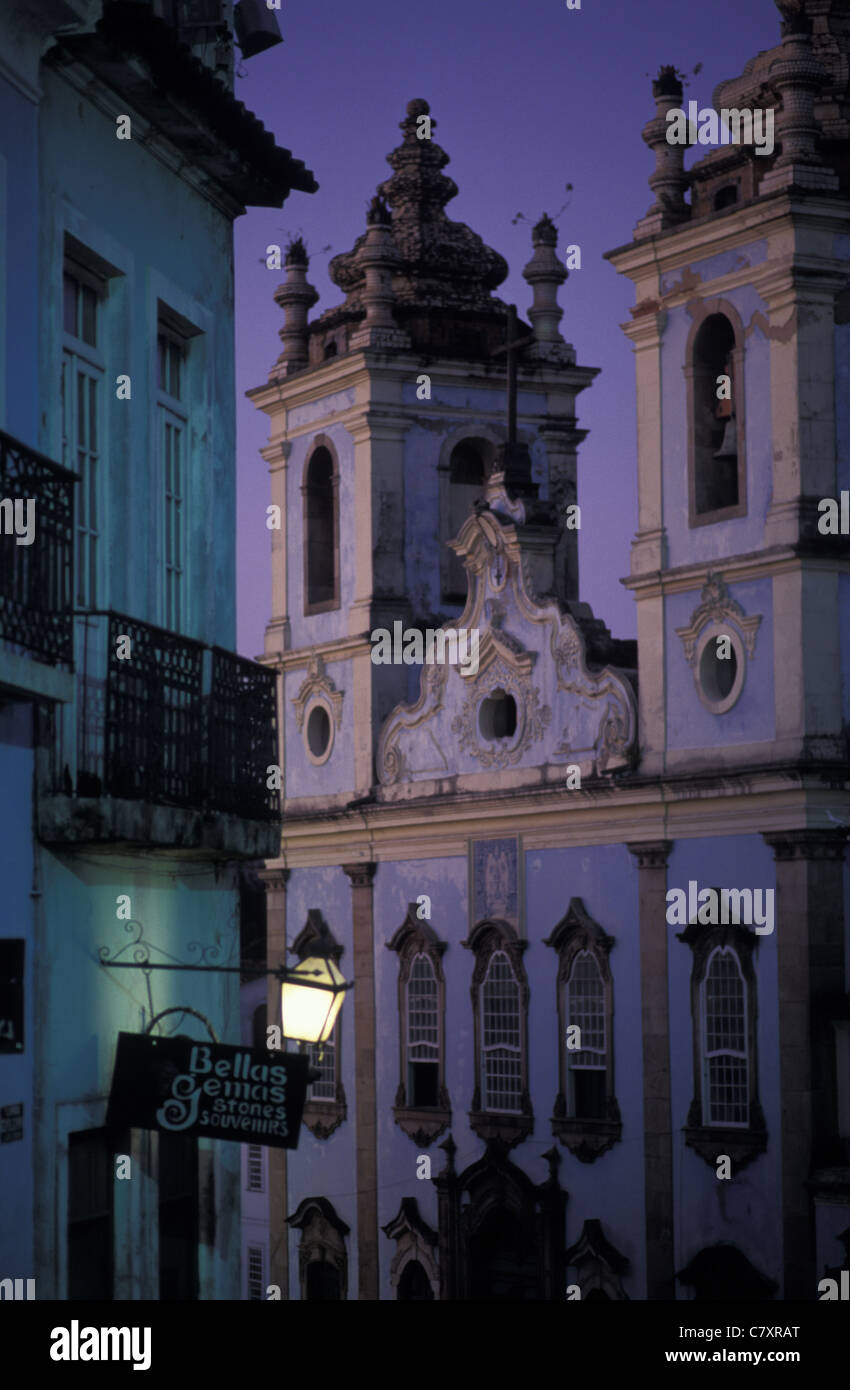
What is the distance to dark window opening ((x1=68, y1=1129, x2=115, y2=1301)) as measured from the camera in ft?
38.9

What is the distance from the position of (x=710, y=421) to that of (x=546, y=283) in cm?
811

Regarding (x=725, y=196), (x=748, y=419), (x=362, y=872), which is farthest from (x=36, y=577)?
(x=362, y=872)

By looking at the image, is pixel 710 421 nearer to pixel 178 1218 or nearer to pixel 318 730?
pixel 318 730

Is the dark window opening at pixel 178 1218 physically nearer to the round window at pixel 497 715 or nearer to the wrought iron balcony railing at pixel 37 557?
the wrought iron balcony railing at pixel 37 557

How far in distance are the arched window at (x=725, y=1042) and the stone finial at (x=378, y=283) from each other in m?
11.8

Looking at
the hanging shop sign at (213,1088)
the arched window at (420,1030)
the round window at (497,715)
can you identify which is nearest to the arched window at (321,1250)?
the arched window at (420,1030)

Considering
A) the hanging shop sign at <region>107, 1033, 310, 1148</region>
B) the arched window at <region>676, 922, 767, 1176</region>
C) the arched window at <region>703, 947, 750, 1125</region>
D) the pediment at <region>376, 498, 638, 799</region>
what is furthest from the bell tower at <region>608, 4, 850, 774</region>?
the hanging shop sign at <region>107, 1033, 310, 1148</region>

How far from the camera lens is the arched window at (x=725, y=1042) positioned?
96.0ft

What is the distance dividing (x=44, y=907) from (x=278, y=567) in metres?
27.9

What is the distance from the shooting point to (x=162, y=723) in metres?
12.6

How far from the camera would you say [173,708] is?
503 inches

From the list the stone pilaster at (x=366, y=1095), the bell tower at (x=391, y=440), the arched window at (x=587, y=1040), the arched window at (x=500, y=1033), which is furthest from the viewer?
the bell tower at (x=391, y=440)
